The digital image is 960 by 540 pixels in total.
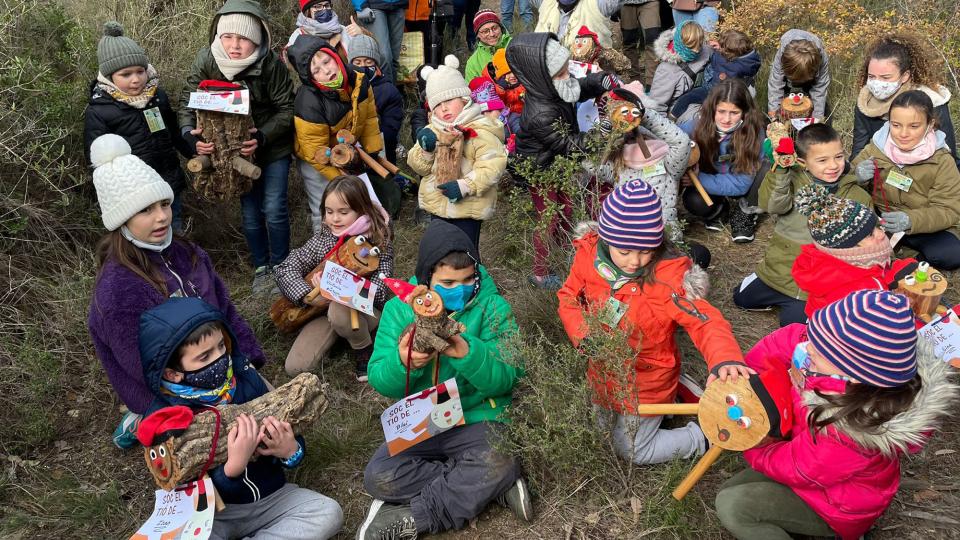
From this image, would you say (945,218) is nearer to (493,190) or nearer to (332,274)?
(493,190)

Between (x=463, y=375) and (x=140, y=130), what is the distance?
2.84 meters

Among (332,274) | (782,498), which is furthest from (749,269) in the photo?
(332,274)

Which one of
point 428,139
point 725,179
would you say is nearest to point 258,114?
point 428,139

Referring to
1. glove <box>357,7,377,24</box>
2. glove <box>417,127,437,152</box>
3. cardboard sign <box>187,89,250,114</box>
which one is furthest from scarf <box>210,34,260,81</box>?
glove <box>357,7,377,24</box>

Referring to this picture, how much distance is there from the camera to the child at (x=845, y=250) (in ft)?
11.1

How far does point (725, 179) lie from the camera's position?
5.32 metres

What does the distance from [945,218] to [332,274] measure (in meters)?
3.79

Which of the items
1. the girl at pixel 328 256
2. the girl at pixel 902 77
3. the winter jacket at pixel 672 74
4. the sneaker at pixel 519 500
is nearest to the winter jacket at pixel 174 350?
the sneaker at pixel 519 500

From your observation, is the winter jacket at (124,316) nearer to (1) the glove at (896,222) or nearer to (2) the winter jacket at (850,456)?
(2) the winter jacket at (850,456)

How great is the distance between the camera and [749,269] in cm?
505

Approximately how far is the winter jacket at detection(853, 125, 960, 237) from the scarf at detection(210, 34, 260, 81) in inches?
163

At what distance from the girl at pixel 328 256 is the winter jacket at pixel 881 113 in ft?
11.5

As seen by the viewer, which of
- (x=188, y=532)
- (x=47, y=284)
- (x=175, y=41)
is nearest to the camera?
(x=188, y=532)

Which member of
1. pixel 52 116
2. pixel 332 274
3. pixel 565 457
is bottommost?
pixel 565 457
